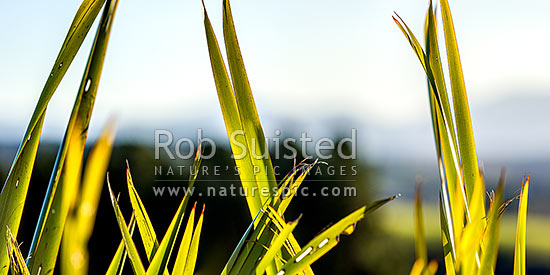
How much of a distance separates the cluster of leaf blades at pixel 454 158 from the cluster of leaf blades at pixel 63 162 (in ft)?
0.47

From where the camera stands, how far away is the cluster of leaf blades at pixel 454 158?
0.23m

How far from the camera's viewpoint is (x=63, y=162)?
213mm

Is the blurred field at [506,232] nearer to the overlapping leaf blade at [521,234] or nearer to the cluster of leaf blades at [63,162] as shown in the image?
the overlapping leaf blade at [521,234]

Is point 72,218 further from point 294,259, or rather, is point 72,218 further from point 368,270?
point 368,270

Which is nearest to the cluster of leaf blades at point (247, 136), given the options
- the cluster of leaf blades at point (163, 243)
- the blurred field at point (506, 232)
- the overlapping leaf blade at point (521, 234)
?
the cluster of leaf blades at point (163, 243)

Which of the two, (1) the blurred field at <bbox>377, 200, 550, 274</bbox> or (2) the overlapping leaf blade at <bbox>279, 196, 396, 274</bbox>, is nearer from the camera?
(2) the overlapping leaf blade at <bbox>279, 196, 396, 274</bbox>

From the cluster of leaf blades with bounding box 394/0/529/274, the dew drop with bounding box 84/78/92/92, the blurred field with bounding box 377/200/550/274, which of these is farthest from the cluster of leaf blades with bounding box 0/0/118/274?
the blurred field with bounding box 377/200/550/274

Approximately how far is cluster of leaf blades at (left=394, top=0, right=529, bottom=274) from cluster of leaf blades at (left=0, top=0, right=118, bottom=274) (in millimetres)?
143

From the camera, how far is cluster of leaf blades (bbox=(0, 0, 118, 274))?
18 centimetres

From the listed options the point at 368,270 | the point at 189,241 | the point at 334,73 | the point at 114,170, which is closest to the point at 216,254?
the point at 114,170

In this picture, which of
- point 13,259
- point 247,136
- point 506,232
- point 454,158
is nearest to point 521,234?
point 454,158

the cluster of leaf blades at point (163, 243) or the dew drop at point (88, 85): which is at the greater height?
the dew drop at point (88, 85)

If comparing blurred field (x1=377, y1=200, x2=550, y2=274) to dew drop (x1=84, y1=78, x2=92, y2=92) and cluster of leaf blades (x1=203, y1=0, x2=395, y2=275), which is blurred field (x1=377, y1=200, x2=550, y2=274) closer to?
cluster of leaf blades (x1=203, y1=0, x2=395, y2=275)

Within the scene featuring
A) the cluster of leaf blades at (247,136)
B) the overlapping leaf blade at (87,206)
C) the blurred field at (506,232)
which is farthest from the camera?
the blurred field at (506,232)
